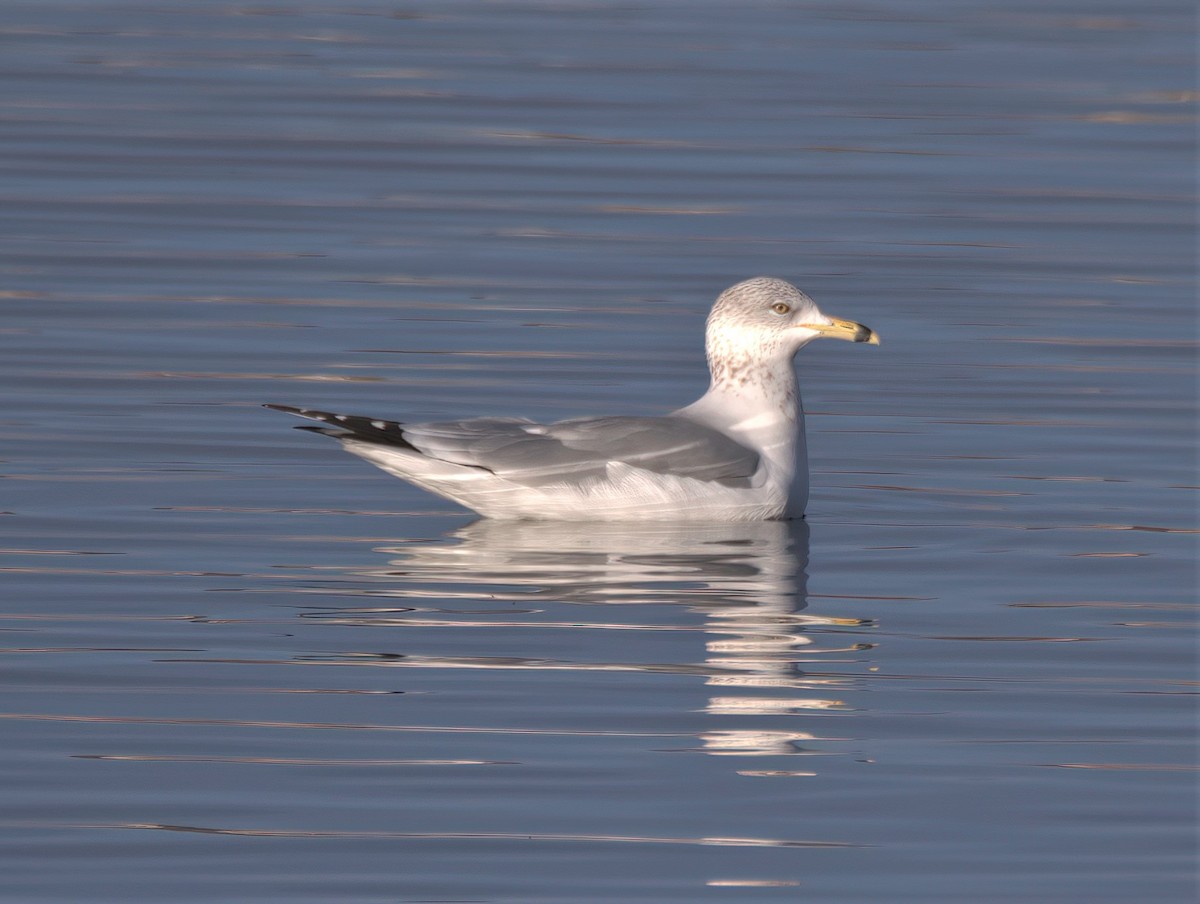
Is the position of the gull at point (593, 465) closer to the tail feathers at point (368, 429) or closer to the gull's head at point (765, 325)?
the tail feathers at point (368, 429)

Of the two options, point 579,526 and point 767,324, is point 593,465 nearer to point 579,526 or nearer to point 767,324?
point 579,526

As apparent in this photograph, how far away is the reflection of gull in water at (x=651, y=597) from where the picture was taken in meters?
8.21

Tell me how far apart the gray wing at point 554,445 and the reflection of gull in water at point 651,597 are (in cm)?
24

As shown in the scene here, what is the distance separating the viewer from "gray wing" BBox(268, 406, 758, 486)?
1046 cm

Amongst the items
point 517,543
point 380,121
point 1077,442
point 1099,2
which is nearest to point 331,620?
→ point 517,543

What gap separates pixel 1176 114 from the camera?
72.1 ft

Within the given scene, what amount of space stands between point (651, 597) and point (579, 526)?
134 cm

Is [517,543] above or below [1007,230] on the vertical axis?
below

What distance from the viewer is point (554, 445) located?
1055 centimetres

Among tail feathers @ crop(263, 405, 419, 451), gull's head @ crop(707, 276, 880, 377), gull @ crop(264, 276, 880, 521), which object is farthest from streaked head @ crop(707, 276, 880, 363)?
tail feathers @ crop(263, 405, 419, 451)

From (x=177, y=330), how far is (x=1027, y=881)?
28.1 ft

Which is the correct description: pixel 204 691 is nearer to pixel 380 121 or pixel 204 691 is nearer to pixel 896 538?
pixel 896 538

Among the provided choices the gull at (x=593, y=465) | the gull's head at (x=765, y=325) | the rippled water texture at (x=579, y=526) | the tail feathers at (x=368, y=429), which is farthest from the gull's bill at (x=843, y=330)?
the tail feathers at (x=368, y=429)

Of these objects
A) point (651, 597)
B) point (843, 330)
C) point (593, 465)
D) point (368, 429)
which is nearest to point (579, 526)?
point (593, 465)
